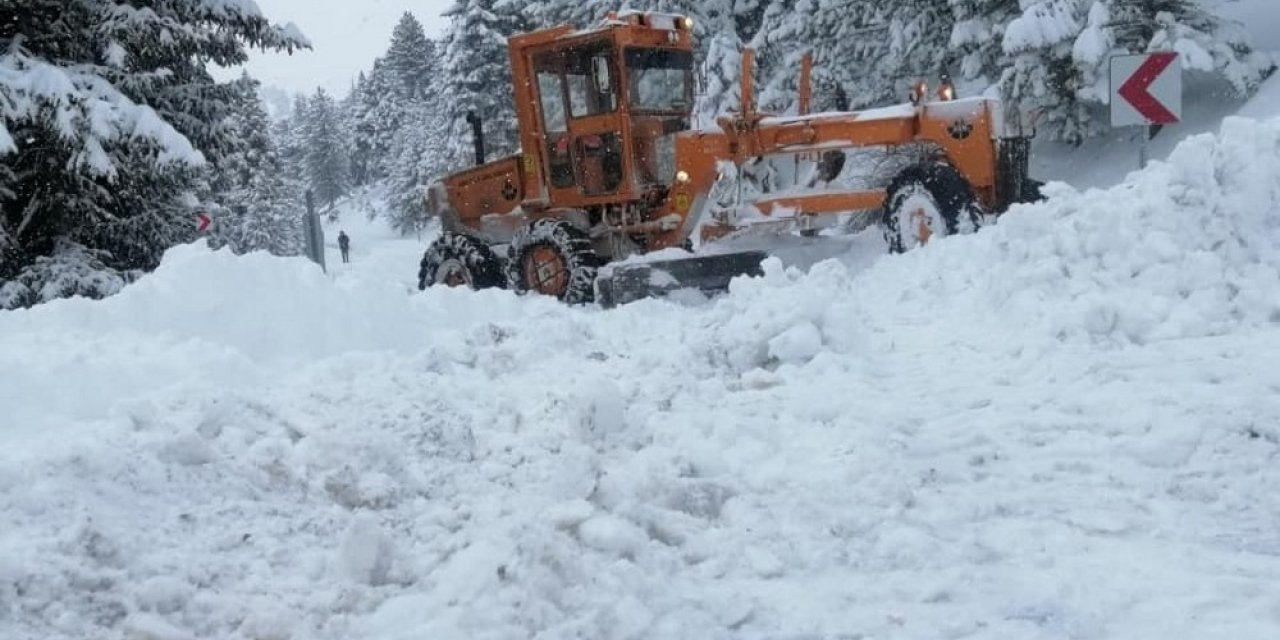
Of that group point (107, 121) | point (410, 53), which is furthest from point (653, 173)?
point (410, 53)

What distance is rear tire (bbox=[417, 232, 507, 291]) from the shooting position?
13.2 metres

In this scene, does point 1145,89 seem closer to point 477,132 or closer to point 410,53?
point 477,132

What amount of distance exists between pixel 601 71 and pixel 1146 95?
5.71 metres

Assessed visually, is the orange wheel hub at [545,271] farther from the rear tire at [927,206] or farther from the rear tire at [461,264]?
the rear tire at [927,206]

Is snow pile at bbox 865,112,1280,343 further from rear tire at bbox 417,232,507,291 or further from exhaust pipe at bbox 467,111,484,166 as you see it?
exhaust pipe at bbox 467,111,484,166

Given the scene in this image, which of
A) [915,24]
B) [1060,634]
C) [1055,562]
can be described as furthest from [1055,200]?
[915,24]

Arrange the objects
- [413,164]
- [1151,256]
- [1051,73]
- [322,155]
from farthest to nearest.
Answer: [322,155], [413,164], [1051,73], [1151,256]

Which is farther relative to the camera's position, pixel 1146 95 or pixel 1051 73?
pixel 1051 73

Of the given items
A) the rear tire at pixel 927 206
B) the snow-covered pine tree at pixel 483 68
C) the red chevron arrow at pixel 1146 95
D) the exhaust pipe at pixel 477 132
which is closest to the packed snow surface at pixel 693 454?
the rear tire at pixel 927 206

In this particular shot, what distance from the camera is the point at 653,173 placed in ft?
41.5

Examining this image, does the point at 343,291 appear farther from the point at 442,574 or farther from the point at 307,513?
the point at 442,574

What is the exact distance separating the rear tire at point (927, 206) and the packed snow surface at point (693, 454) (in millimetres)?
2363

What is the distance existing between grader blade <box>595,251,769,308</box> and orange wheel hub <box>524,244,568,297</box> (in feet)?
4.09

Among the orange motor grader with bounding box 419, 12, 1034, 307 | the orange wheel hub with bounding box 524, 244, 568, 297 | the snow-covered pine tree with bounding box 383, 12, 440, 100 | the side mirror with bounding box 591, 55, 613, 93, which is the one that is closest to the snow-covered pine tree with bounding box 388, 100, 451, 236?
the snow-covered pine tree with bounding box 383, 12, 440, 100
